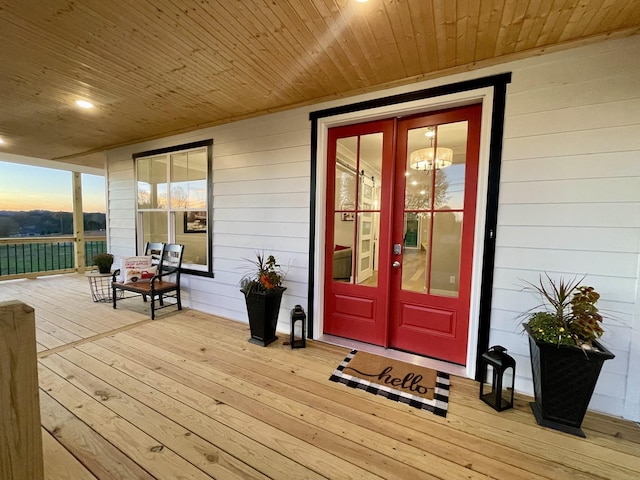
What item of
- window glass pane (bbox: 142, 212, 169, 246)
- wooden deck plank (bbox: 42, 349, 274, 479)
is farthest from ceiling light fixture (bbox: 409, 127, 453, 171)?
window glass pane (bbox: 142, 212, 169, 246)

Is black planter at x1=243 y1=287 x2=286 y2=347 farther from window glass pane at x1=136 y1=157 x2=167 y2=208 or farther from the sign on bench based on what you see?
window glass pane at x1=136 y1=157 x2=167 y2=208

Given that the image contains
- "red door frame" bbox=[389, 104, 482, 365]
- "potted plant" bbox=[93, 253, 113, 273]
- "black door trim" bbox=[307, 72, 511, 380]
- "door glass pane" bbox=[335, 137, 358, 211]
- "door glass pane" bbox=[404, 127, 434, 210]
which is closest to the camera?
"black door trim" bbox=[307, 72, 511, 380]

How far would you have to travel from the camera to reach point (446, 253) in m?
2.43

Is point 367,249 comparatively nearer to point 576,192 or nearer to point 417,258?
point 417,258

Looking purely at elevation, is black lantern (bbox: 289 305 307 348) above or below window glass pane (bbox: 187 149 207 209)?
below

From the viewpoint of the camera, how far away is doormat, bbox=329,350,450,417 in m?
1.93

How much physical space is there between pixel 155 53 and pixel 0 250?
20.8 ft

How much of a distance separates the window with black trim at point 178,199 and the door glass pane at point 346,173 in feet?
5.92

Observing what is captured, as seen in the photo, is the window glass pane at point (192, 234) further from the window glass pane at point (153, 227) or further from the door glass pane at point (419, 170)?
the door glass pane at point (419, 170)

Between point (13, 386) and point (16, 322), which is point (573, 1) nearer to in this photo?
point (16, 322)

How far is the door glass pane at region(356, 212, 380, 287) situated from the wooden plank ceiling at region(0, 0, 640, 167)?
1240mm

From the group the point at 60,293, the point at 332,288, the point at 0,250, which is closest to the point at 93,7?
the point at 332,288

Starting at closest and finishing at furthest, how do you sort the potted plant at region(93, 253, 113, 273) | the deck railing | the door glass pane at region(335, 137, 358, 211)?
the door glass pane at region(335, 137, 358, 211) → the potted plant at region(93, 253, 113, 273) → the deck railing

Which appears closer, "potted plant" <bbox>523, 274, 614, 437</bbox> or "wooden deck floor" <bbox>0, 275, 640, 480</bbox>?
"wooden deck floor" <bbox>0, 275, 640, 480</bbox>
